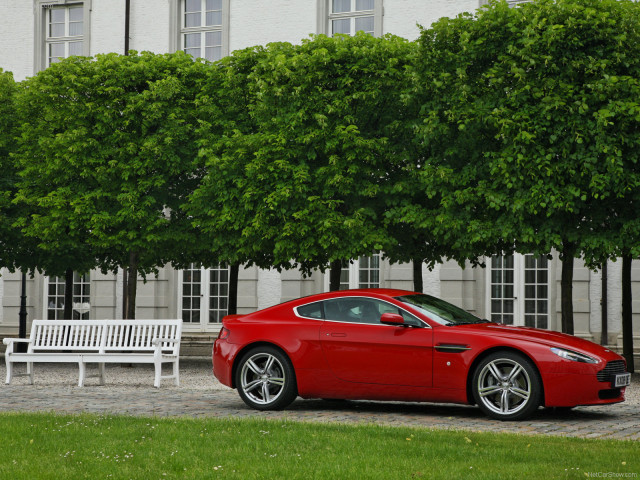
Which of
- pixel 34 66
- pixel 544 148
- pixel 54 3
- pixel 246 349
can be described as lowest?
pixel 246 349

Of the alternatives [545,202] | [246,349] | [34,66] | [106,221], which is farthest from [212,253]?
[34,66]

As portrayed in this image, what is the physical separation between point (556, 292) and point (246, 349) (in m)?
16.4

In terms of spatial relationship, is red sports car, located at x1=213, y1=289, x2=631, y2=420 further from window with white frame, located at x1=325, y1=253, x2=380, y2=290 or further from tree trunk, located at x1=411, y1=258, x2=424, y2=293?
window with white frame, located at x1=325, y1=253, x2=380, y2=290

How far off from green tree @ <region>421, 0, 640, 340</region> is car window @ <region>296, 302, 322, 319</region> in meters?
6.00

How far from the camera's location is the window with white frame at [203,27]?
97.2 feet

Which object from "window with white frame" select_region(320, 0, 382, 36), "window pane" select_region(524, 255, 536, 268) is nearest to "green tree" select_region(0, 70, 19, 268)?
"window with white frame" select_region(320, 0, 382, 36)

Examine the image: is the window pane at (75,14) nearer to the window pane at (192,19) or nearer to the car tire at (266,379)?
the window pane at (192,19)

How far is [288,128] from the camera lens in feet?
60.2

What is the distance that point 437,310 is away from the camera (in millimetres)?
10859

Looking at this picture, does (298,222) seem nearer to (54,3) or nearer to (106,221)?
(106,221)

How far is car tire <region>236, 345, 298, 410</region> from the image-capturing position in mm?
10938

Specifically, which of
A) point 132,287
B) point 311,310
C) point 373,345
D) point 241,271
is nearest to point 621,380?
point 373,345

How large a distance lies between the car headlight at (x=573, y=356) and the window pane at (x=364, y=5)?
20.1 metres

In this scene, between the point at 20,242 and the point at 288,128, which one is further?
the point at 20,242
